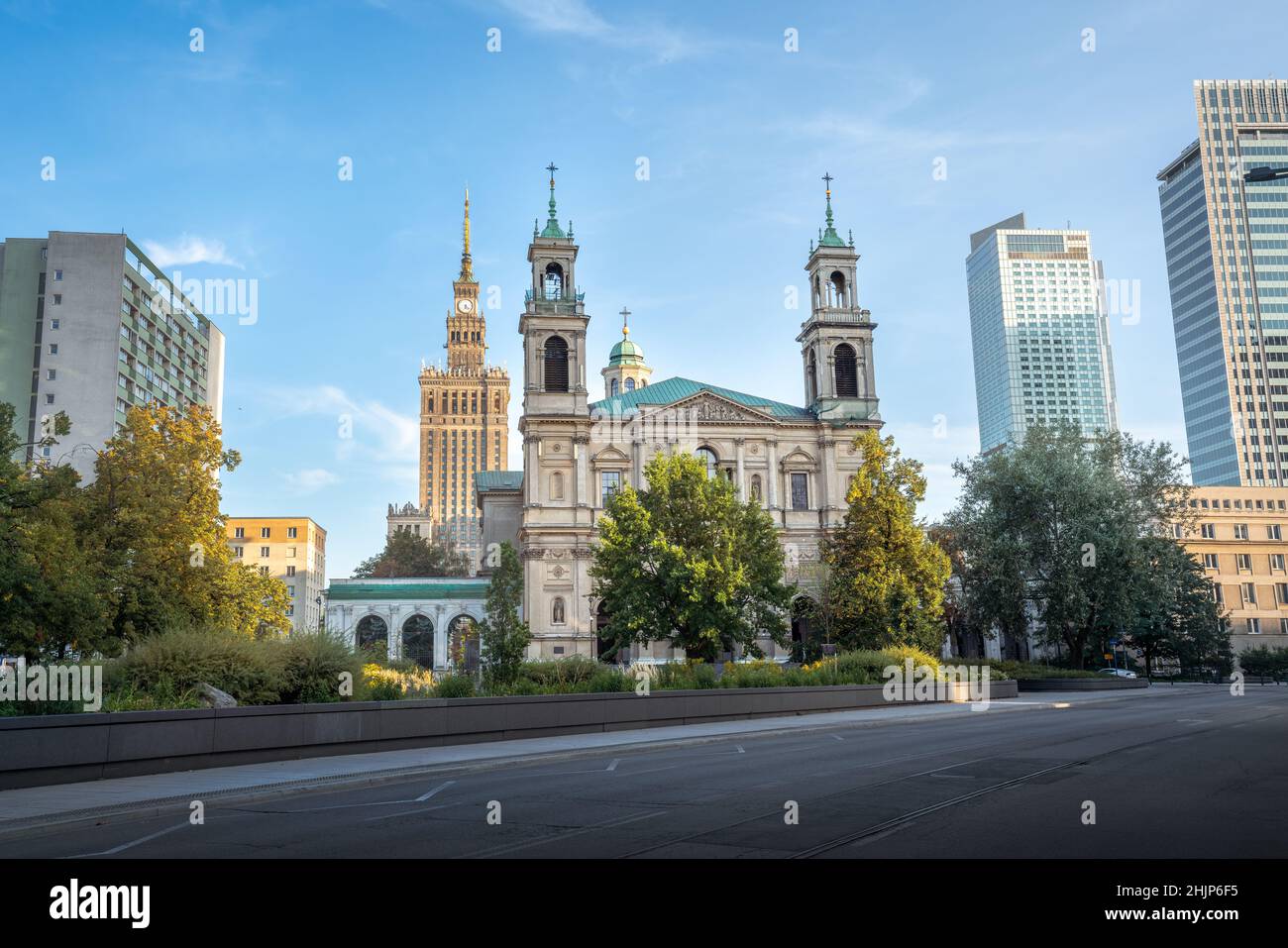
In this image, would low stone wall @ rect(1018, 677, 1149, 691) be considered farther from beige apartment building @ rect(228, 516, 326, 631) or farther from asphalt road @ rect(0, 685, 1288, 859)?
beige apartment building @ rect(228, 516, 326, 631)

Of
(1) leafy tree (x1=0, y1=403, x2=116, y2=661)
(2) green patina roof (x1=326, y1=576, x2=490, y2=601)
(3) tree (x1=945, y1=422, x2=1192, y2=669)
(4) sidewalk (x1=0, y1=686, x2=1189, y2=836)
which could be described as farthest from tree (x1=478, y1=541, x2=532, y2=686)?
(3) tree (x1=945, y1=422, x2=1192, y2=669)

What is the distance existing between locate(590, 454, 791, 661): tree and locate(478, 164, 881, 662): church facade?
2112 cm

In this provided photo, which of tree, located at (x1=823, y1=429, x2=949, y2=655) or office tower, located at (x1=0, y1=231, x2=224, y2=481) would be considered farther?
office tower, located at (x1=0, y1=231, x2=224, y2=481)

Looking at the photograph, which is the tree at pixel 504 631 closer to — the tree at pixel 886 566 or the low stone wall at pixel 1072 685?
the tree at pixel 886 566

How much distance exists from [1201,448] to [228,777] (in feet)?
536

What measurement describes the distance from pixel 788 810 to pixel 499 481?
7875cm

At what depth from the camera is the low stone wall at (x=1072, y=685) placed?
1976 inches

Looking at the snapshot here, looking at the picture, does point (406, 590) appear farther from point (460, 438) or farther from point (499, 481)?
point (460, 438)

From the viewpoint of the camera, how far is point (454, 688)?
22969mm

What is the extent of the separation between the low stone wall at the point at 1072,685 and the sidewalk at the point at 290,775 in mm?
28691

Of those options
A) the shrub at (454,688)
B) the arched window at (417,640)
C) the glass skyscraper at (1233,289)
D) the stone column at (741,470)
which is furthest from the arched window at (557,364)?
the glass skyscraper at (1233,289)

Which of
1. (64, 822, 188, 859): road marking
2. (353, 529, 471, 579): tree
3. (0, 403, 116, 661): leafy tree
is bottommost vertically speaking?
(64, 822, 188, 859): road marking

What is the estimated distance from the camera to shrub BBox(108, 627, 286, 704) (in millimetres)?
17547

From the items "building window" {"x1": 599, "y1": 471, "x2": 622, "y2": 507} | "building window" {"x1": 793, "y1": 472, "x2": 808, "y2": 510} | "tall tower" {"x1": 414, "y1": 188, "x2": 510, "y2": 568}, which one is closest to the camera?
"building window" {"x1": 599, "y1": 471, "x2": 622, "y2": 507}
